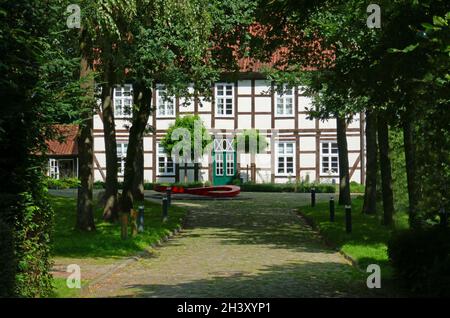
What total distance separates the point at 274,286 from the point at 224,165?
36622mm

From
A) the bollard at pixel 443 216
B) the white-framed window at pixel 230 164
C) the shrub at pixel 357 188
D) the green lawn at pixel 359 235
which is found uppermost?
the white-framed window at pixel 230 164

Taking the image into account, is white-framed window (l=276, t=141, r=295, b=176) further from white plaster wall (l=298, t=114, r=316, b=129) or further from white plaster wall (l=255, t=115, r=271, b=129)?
white plaster wall (l=255, t=115, r=271, b=129)

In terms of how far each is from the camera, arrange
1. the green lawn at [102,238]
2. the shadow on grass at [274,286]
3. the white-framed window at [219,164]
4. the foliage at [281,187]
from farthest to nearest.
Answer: the white-framed window at [219,164]
the foliage at [281,187]
the green lawn at [102,238]
the shadow on grass at [274,286]

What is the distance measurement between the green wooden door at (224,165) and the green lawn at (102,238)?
22.1m

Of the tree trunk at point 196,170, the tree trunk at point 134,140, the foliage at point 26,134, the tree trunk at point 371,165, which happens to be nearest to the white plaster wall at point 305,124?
the tree trunk at point 196,170

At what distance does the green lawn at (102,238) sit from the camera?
15766 millimetres

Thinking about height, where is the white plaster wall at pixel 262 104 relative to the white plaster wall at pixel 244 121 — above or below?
above

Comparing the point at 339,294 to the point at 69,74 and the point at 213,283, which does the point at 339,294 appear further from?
the point at 69,74

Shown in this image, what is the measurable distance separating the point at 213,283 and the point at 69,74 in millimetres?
4099

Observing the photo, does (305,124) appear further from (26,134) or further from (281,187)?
(26,134)

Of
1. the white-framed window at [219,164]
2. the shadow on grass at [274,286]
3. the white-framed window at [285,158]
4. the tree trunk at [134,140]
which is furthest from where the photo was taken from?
the white-framed window at [219,164]

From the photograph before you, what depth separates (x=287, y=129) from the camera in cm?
4697

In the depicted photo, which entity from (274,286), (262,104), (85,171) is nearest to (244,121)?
(262,104)

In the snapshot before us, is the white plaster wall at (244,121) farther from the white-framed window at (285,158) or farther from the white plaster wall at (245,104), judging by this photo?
the white-framed window at (285,158)
